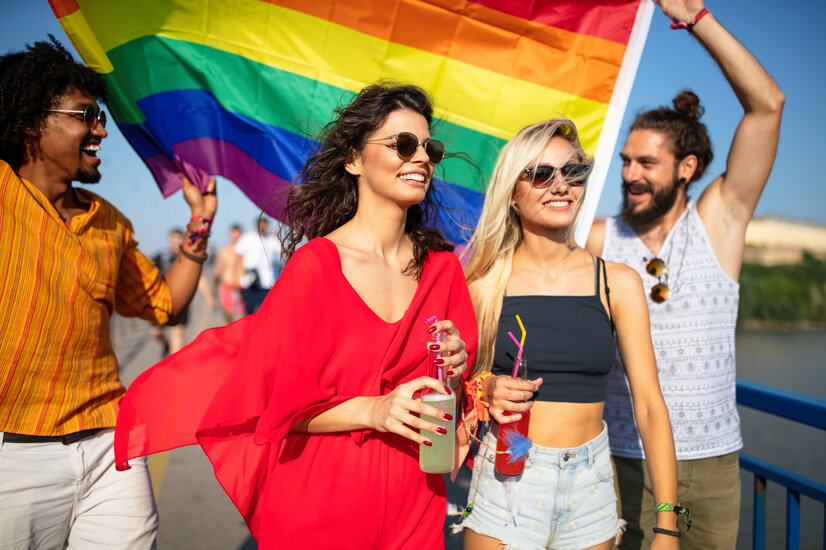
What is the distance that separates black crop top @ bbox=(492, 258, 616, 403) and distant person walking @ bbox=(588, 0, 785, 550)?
666mm

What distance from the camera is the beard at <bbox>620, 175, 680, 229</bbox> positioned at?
3098mm

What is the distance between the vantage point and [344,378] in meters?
1.92

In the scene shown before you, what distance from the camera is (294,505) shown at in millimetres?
1873

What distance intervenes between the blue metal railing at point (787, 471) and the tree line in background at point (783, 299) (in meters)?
15.1

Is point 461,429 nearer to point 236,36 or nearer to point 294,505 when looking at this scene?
point 294,505

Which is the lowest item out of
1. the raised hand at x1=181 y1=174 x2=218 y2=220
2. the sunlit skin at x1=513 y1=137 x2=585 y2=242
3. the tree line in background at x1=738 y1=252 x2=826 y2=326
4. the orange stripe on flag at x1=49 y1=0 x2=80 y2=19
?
the raised hand at x1=181 y1=174 x2=218 y2=220

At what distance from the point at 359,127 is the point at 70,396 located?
153cm

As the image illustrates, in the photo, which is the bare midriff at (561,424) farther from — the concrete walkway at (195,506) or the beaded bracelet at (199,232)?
the concrete walkway at (195,506)

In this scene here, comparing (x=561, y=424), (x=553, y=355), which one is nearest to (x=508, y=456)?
(x=561, y=424)

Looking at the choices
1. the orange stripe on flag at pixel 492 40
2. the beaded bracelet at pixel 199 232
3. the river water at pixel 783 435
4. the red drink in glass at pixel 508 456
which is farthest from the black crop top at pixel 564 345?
the river water at pixel 783 435

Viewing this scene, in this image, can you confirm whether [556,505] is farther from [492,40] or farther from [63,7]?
[63,7]

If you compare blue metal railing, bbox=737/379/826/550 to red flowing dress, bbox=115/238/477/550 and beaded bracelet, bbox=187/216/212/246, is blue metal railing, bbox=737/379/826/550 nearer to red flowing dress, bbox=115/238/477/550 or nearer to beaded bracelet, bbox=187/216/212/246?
red flowing dress, bbox=115/238/477/550

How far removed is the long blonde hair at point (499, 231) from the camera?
242 centimetres

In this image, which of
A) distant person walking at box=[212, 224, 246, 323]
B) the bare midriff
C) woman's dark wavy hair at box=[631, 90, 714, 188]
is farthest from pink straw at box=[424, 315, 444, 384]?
distant person walking at box=[212, 224, 246, 323]
